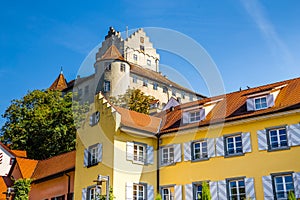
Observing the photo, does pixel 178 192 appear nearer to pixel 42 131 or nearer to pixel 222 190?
pixel 222 190

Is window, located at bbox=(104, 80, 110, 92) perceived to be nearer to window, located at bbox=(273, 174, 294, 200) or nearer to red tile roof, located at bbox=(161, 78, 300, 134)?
red tile roof, located at bbox=(161, 78, 300, 134)

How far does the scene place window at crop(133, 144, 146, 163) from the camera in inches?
1072

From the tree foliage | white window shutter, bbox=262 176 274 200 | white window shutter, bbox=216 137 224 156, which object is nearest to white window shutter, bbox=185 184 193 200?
white window shutter, bbox=216 137 224 156

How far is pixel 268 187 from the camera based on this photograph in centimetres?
2292

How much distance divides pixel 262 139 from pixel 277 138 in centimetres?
81

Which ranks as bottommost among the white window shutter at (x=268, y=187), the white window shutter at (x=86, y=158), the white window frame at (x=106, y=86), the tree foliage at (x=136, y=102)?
the white window shutter at (x=268, y=187)

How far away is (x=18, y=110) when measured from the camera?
158ft

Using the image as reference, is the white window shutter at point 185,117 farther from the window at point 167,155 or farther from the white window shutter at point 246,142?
the white window shutter at point 246,142

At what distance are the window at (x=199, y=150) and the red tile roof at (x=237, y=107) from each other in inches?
43.2

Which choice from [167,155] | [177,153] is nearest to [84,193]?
[167,155]

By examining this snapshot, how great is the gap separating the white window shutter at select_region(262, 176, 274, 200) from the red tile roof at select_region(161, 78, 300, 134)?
3.53 metres

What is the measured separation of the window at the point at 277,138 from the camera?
23.3 m

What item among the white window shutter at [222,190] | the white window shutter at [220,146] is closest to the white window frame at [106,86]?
the white window shutter at [220,146]

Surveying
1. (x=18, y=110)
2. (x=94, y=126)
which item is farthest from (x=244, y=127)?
(x=18, y=110)
